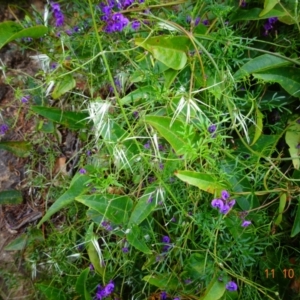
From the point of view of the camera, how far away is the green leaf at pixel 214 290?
52.1 inches

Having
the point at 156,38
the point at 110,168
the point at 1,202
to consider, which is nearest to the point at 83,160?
the point at 110,168

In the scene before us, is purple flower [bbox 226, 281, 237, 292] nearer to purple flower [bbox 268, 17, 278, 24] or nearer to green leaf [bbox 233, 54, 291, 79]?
green leaf [bbox 233, 54, 291, 79]

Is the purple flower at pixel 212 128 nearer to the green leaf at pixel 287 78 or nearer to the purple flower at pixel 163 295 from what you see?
the green leaf at pixel 287 78

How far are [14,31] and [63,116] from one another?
0.26 meters

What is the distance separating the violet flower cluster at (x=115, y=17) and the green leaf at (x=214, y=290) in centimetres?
62

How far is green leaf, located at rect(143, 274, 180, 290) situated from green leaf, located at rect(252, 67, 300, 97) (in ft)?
1.70

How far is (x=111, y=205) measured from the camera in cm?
141

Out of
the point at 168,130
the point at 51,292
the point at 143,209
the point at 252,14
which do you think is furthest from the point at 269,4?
the point at 51,292

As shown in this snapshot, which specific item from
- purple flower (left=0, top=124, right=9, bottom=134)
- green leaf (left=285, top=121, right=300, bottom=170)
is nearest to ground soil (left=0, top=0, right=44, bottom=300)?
purple flower (left=0, top=124, right=9, bottom=134)

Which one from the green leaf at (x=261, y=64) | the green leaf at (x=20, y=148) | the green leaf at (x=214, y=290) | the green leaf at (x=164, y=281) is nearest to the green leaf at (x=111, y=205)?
the green leaf at (x=164, y=281)

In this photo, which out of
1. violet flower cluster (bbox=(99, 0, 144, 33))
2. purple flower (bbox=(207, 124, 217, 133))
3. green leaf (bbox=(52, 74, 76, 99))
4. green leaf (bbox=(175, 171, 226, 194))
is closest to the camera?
green leaf (bbox=(175, 171, 226, 194))

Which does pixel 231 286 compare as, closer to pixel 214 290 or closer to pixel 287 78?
pixel 214 290

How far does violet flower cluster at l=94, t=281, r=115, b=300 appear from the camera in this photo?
1473 millimetres

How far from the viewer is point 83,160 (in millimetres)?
1656
